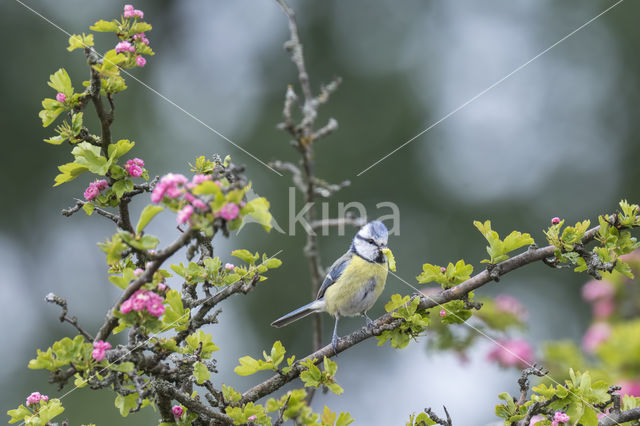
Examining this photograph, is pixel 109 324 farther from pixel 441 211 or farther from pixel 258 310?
pixel 441 211

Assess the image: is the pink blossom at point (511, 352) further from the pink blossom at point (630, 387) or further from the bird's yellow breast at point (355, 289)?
the bird's yellow breast at point (355, 289)

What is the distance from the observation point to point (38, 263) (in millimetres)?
9211

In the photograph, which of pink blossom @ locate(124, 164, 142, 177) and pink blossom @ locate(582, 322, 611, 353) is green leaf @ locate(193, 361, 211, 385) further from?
pink blossom @ locate(582, 322, 611, 353)

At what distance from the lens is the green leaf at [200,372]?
84.2 inches

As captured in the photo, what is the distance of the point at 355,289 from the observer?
353 cm

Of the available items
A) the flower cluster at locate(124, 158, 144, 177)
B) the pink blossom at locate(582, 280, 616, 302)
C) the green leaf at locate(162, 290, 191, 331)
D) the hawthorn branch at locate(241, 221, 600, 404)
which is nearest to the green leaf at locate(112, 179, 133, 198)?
the flower cluster at locate(124, 158, 144, 177)

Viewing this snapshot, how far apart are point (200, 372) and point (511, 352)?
102 inches

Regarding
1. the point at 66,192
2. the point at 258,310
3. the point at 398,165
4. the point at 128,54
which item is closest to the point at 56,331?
the point at 66,192

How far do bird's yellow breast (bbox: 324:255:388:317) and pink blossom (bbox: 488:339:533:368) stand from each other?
43.1 inches

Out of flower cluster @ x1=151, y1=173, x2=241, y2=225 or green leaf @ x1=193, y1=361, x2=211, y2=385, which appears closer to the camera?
flower cluster @ x1=151, y1=173, x2=241, y2=225

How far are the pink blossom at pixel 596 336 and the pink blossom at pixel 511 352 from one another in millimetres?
355

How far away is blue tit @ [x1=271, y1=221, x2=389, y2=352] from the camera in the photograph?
139 inches

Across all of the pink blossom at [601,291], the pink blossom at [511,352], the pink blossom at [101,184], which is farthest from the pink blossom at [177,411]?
the pink blossom at [601,291]

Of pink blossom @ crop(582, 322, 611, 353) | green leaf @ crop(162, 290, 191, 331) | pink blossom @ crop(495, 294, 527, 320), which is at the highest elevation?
green leaf @ crop(162, 290, 191, 331)
